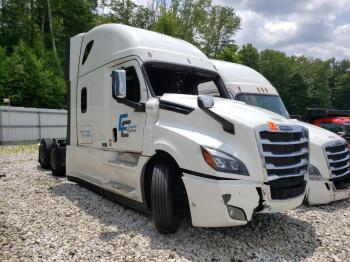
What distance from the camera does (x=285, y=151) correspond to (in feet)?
16.1

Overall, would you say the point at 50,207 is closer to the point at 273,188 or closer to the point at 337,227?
the point at 273,188

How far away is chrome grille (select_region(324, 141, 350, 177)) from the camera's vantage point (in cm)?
726

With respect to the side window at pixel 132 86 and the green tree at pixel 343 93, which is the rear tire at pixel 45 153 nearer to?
the side window at pixel 132 86

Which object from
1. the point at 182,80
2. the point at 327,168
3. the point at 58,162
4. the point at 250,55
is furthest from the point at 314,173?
the point at 250,55

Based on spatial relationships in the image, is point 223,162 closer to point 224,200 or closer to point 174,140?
point 224,200

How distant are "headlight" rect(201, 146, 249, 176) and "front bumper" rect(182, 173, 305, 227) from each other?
0.45ft

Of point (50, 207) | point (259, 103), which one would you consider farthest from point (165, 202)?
point (259, 103)

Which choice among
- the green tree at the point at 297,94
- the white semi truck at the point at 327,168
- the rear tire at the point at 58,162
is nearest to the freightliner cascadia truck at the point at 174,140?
the white semi truck at the point at 327,168

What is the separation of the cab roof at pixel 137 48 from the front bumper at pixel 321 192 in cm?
301

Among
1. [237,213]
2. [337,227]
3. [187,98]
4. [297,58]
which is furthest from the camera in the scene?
[297,58]

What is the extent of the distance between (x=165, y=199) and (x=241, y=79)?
574 cm

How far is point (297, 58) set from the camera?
7712cm

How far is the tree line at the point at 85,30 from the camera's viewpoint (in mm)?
29745

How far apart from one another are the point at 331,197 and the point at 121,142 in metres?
4.28
